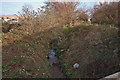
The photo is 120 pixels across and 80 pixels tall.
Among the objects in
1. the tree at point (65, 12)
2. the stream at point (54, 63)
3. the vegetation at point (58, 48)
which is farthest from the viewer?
the tree at point (65, 12)

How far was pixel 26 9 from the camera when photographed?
6273 millimetres

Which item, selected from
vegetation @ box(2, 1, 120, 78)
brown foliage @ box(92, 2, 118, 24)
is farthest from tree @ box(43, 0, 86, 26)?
brown foliage @ box(92, 2, 118, 24)

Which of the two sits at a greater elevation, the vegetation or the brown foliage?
the brown foliage

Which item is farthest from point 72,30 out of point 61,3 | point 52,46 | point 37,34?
point 61,3

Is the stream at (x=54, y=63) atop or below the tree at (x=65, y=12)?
below

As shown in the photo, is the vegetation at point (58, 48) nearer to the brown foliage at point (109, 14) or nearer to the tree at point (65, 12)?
the brown foliage at point (109, 14)

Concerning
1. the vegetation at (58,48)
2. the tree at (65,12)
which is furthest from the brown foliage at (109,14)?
the tree at (65,12)

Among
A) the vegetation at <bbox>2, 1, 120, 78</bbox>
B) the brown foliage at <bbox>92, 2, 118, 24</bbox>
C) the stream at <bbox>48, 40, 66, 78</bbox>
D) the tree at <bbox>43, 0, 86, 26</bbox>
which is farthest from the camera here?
the tree at <bbox>43, 0, 86, 26</bbox>

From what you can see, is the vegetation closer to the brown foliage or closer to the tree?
the brown foliage

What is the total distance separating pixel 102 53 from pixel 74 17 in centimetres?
580

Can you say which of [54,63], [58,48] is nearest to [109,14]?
[58,48]

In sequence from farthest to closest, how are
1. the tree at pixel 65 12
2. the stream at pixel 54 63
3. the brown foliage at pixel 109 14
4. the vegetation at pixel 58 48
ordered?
the tree at pixel 65 12
the brown foliage at pixel 109 14
the stream at pixel 54 63
the vegetation at pixel 58 48

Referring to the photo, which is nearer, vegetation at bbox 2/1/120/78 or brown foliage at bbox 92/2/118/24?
vegetation at bbox 2/1/120/78

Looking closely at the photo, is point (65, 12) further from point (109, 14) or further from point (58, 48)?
point (58, 48)
